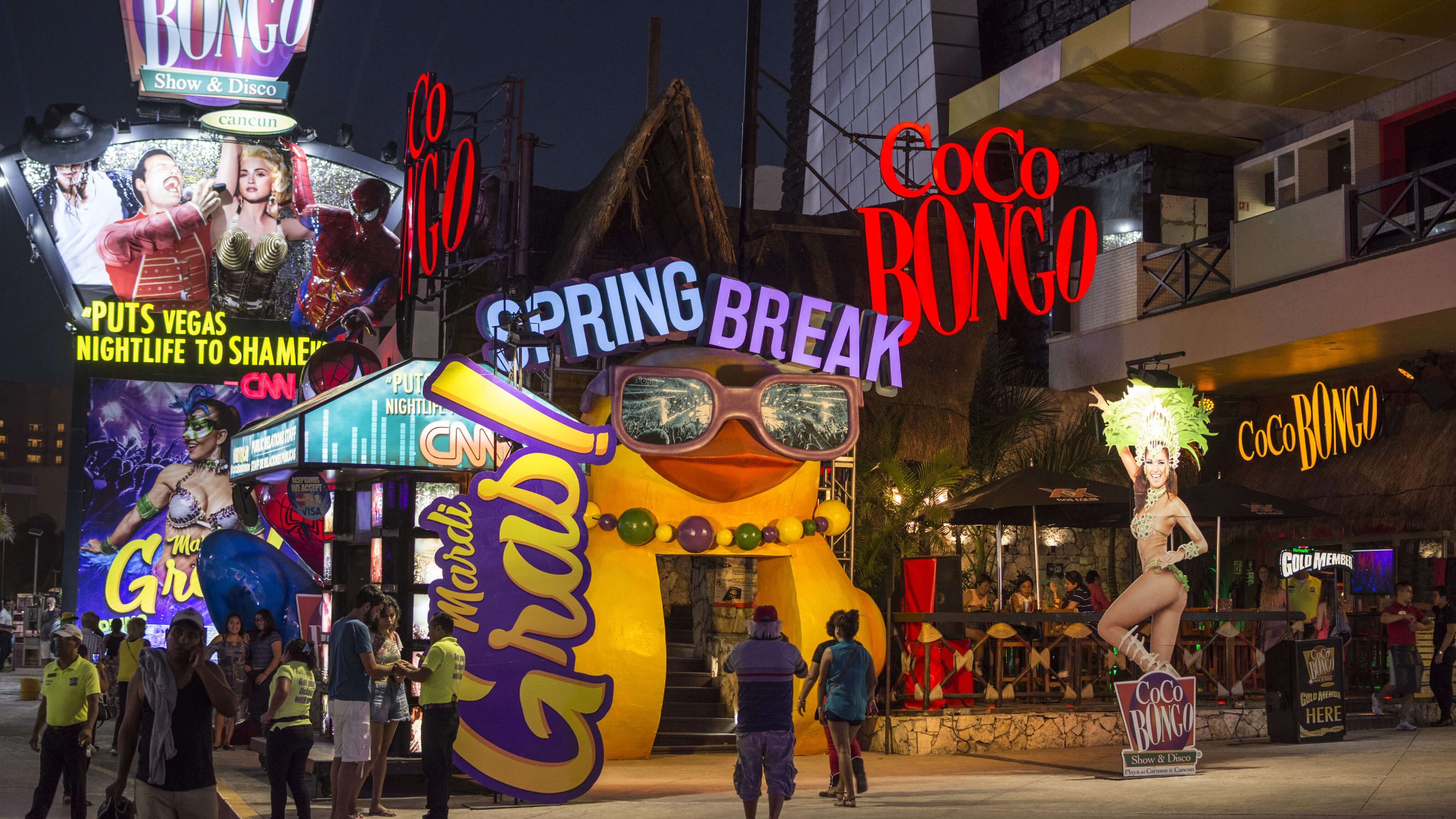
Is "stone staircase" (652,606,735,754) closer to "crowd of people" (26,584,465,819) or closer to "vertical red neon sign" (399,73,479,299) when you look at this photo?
"crowd of people" (26,584,465,819)

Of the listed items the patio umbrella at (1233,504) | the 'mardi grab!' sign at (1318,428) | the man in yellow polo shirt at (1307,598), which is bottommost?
the man in yellow polo shirt at (1307,598)

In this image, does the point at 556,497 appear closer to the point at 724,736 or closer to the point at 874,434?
the point at 724,736

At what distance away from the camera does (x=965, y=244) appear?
59.9 feet

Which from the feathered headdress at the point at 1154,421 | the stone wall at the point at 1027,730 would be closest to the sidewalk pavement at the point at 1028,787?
the stone wall at the point at 1027,730

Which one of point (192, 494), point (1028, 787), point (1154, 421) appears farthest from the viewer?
point (192, 494)

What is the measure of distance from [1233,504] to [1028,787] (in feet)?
20.6

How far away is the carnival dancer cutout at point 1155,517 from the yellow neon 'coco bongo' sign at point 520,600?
15.2 ft

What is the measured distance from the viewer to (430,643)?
35.0 ft

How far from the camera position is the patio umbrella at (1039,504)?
16672 millimetres

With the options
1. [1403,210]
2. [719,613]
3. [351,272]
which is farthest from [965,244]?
[351,272]

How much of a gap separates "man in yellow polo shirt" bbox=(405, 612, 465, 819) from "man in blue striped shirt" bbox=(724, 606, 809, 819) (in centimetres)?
197

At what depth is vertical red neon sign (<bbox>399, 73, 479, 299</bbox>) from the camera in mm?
15031

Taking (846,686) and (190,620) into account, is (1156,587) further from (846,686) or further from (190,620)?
(190,620)

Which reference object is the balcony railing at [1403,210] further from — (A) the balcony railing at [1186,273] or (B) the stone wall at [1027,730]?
(B) the stone wall at [1027,730]
